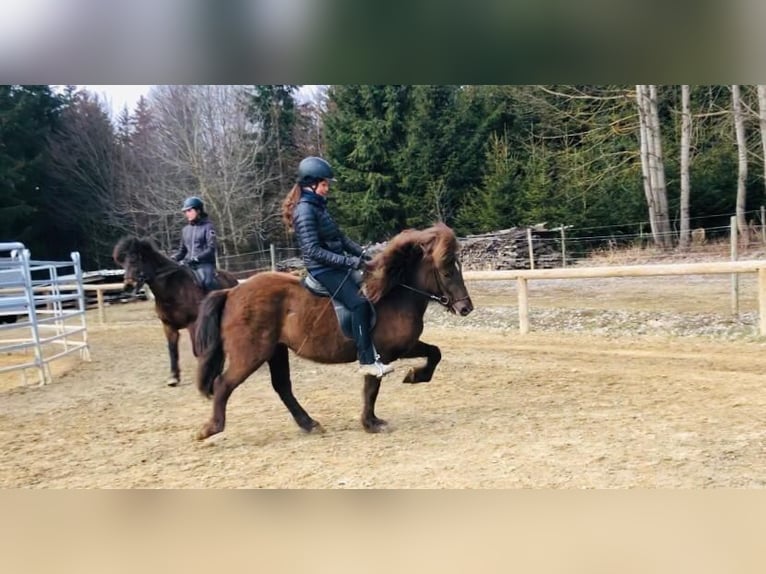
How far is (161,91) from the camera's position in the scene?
3352 millimetres

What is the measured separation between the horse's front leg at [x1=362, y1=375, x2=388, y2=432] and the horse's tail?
826mm

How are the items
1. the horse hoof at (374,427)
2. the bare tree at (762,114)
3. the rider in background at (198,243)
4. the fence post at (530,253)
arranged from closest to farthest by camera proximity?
the horse hoof at (374,427) → the bare tree at (762,114) → the rider in background at (198,243) → the fence post at (530,253)

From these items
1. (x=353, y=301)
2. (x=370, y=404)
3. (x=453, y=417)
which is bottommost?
(x=453, y=417)

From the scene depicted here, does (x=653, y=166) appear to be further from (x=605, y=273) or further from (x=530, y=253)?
(x=530, y=253)

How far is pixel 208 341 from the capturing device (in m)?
3.12

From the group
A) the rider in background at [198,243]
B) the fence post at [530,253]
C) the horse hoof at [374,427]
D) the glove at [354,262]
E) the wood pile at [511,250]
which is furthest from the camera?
the fence post at [530,253]

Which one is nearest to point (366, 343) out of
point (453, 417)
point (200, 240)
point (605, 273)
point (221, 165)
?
point (453, 417)

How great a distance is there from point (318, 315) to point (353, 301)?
0.73 ft

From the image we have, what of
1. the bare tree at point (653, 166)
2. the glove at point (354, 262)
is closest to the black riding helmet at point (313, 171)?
the glove at point (354, 262)

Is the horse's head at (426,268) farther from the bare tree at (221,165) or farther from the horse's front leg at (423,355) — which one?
the bare tree at (221,165)

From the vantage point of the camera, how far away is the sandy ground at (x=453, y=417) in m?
2.88

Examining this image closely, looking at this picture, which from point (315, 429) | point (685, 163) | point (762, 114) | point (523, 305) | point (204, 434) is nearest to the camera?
point (204, 434)

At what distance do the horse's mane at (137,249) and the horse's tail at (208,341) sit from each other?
855 millimetres

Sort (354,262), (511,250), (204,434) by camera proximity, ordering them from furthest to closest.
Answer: (511,250) < (204,434) < (354,262)
